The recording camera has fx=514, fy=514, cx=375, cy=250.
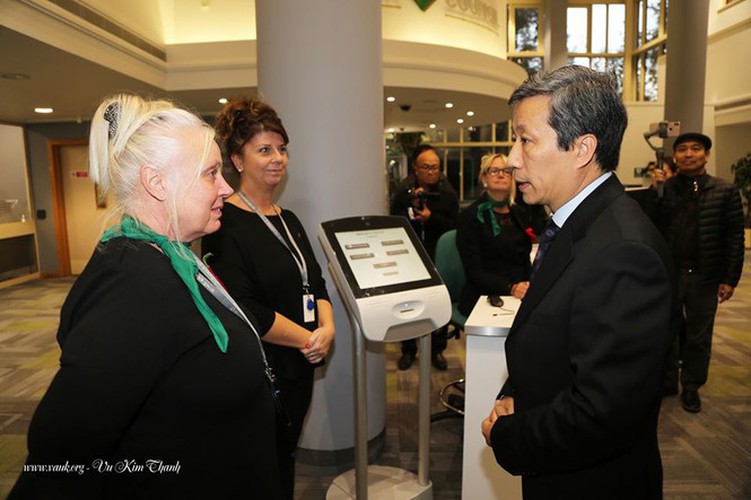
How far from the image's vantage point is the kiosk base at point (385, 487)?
2.28m

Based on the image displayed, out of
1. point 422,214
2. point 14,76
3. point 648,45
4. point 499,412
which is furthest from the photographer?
point 648,45

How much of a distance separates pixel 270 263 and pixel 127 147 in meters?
0.86

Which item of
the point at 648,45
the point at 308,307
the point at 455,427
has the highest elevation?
the point at 648,45

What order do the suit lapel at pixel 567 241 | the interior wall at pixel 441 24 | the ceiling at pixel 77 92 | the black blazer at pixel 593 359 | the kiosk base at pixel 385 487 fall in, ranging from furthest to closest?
the interior wall at pixel 441 24, the ceiling at pixel 77 92, the kiosk base at pixel 385 487, the suit lapel at pixel 567 241, the black blazer at pixel 593 359

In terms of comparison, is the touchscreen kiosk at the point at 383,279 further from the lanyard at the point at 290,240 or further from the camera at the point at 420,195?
the camera at the point at 420,195

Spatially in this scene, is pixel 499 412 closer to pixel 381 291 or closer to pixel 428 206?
pixel 381 291

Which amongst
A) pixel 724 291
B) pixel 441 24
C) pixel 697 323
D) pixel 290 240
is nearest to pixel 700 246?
pixel 724 291

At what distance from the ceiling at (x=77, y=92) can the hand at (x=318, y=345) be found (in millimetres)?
2452

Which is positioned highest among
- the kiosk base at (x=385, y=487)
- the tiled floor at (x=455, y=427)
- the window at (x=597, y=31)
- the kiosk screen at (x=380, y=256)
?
the window at (x=597, y=31)

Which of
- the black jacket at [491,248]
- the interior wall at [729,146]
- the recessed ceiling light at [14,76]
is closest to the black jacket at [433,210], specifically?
the black jacket at [491,248]

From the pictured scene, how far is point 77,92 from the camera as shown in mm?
6293

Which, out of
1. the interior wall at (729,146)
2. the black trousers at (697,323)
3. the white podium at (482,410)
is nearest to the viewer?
the white podium at (482,410)

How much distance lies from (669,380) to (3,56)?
5993mm

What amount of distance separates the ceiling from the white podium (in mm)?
2827
